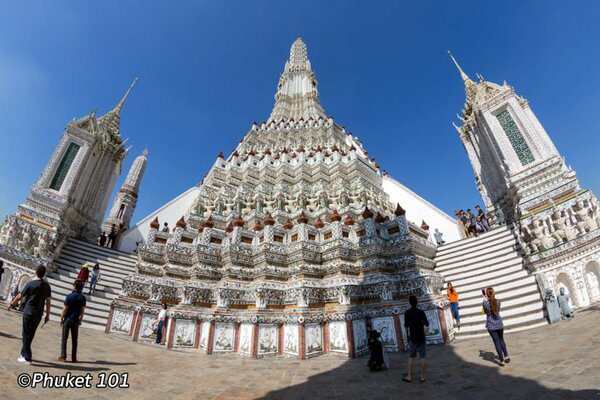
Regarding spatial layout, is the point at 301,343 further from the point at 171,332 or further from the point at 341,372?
the point at 171,332

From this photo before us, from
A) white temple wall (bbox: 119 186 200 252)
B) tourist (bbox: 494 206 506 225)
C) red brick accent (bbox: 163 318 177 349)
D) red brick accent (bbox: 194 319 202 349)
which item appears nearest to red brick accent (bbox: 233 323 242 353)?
red brick accent (bbox: 194 319 202 349)

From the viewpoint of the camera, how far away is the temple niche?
30.1ft

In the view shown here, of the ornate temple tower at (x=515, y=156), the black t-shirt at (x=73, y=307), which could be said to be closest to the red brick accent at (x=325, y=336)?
the black t-shirt at (x=73, y=307)

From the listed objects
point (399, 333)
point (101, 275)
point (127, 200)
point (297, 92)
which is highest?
point (297, 92)

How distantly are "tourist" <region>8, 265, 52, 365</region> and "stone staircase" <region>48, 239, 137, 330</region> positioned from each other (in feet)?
21.5

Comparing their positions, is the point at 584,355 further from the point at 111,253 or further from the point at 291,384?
the point at 111,253

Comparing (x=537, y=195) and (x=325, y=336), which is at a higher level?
(x=537, y=195)

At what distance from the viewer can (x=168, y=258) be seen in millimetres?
12477

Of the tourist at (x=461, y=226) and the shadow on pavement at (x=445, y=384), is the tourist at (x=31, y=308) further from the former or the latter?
the tourist at (x=461, y=226)

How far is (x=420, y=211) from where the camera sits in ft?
64.3

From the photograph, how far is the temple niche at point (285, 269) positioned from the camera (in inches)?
361

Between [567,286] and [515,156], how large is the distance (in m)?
8.54

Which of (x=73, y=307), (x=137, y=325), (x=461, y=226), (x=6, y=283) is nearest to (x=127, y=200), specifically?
(x=6, y=283)

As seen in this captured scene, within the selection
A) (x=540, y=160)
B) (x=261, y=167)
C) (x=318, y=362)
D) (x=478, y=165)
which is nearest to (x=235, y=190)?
(x=261, y=167)
